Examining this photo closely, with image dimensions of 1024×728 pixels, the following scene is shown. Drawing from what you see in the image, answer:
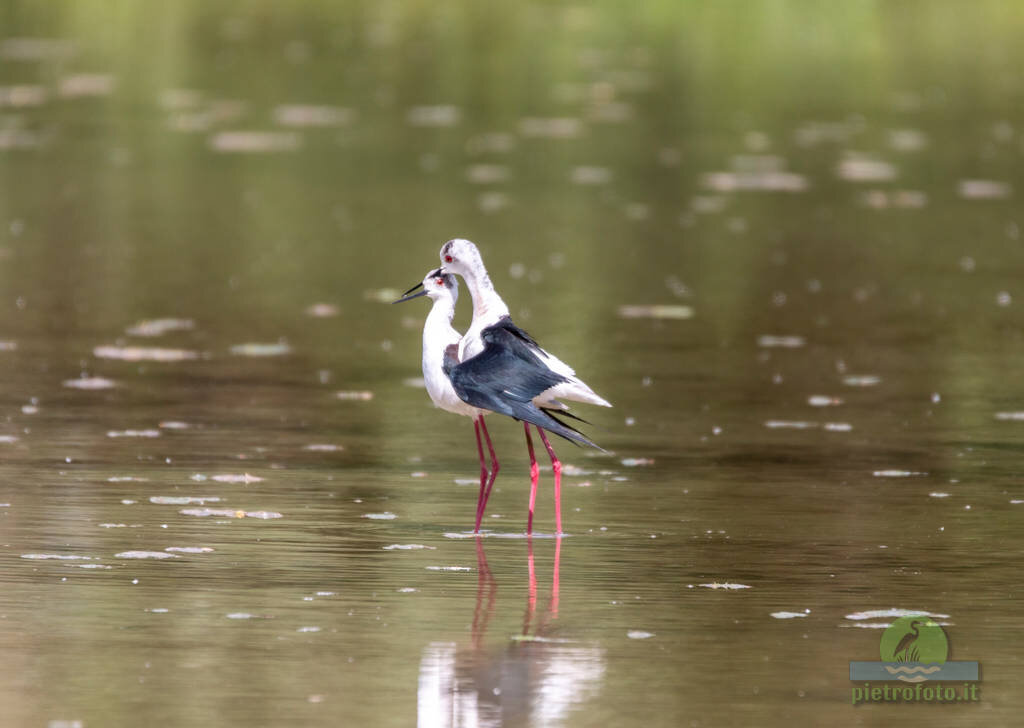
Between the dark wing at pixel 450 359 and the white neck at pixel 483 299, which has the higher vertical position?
the white neck at pixel 483 299

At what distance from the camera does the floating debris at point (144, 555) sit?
32.7ft

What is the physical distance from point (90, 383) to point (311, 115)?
607 inches

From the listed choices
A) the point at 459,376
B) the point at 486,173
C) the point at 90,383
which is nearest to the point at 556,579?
the point at 459,376

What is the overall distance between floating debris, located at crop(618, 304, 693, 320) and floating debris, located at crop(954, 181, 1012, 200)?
7111 mm

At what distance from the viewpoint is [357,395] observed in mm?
14375

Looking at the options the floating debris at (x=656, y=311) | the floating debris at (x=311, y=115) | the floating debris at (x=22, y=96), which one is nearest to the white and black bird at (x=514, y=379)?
the floating debris at (x=656, y=311)

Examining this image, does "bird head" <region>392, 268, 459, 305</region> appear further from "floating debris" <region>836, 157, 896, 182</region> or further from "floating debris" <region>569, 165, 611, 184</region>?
"floating debris" <region>836, 157, 896, 182</region>

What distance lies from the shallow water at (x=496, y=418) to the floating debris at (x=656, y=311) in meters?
0.04

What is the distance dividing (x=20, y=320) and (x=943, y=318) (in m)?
6.62

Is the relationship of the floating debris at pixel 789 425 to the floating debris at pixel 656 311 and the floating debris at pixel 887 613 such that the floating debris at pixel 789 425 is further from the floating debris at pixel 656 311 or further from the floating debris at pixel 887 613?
the floating debris at pixel 887 613

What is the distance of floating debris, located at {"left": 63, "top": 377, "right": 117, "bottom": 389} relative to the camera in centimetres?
1441

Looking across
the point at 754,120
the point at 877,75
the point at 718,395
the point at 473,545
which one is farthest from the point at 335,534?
the point at 877,75

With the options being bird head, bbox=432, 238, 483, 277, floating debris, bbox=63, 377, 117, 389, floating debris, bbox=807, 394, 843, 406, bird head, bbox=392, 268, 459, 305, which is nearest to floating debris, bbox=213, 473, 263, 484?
bird head, bbox=392, 268, 459, 305

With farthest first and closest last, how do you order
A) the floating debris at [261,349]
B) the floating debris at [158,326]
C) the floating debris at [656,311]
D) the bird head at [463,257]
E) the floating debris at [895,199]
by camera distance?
the floating debris at [895,199], the floating debris at [656,311], the floating debris at [158,326], the floating debris at [261,349], the bird head at [463,257]
